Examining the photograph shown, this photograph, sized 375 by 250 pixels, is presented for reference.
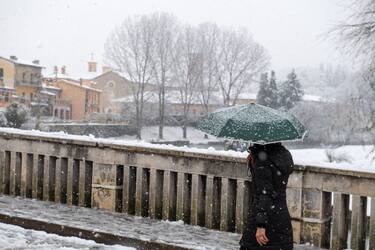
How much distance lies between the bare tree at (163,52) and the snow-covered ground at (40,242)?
59.1m

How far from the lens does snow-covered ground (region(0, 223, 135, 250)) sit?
629 cm

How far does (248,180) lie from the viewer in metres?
6.79

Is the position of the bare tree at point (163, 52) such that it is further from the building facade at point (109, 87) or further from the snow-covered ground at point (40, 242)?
the snow-covered ground at point (40, 242)

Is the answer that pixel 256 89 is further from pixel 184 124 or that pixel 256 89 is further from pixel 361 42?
pixel 361 42

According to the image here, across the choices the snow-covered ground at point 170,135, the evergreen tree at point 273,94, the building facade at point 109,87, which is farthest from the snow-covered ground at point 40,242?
the building facade at point 109,87

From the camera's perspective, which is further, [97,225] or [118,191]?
[118,191]

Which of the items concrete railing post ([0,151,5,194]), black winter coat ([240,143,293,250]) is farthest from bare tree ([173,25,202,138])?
black winter coat ([240,143,293,250])

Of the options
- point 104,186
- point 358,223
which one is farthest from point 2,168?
point 358,223

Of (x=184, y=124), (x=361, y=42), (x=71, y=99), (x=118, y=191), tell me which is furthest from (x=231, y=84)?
(x=118, y=191)

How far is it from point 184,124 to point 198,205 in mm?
59528

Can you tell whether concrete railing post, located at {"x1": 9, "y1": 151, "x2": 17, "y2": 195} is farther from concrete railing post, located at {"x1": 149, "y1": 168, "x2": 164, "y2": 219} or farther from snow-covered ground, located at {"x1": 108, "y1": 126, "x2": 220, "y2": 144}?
snow-covered ground, located at {"x1": 108, "y1": 126, "x2": 220, "y2": 144}

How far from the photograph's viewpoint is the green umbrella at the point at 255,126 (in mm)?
5049

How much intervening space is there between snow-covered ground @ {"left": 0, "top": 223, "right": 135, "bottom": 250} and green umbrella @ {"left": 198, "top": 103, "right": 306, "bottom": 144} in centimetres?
214

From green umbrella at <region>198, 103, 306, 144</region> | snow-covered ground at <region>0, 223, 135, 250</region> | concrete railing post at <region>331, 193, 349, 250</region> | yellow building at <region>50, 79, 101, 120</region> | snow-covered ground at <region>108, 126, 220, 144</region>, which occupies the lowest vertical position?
snow-covered ground at <region>108, 126, 220, 144</region>
